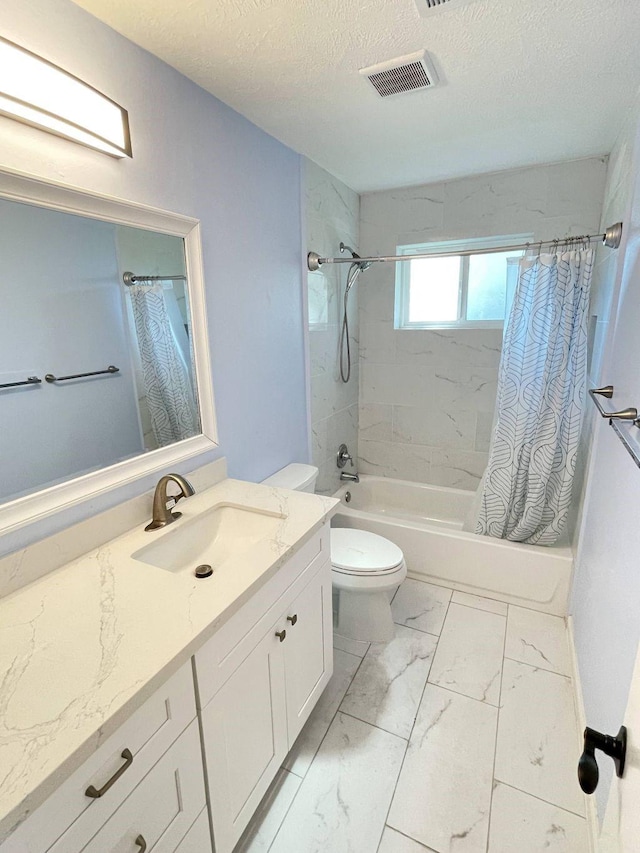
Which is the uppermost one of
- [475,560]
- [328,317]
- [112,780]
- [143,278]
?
[143,278]

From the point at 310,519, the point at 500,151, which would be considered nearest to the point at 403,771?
the point at 310,519

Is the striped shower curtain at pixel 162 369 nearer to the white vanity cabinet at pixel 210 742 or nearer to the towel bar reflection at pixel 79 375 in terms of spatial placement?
the towel bar reflection at pixel 79 375

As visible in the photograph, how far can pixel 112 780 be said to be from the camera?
2.37 ft

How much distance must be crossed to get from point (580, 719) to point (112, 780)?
5.40 ft

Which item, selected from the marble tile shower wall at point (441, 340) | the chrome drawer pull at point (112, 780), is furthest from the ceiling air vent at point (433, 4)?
the chrome drawer pull at point (112, 780)

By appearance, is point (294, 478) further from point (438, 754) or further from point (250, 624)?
point (438, 754)

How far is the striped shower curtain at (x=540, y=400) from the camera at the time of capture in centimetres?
200

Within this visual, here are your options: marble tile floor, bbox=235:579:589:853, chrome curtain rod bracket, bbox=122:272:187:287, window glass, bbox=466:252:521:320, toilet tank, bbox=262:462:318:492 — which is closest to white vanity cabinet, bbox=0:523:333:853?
marble tile floor, bbox=235:579:589:853

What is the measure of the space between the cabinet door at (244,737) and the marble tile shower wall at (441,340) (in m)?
2.04

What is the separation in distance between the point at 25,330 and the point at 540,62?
181 cm

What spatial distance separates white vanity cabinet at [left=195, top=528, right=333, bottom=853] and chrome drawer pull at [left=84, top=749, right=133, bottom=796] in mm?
188

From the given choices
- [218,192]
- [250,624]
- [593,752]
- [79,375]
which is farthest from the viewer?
[218,192]

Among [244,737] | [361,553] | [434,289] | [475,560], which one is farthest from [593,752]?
[434,289]

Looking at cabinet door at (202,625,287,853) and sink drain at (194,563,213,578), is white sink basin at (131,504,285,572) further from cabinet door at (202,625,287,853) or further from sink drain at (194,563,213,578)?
cabinet door at (202,625,287,853)
